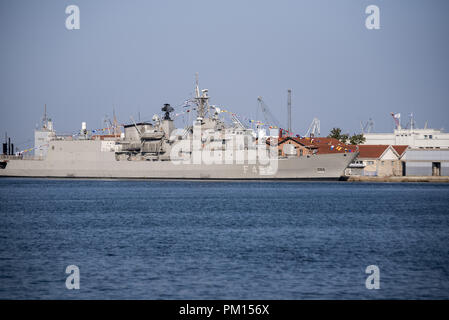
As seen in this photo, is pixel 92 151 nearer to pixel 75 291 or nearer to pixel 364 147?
pixel 364 147

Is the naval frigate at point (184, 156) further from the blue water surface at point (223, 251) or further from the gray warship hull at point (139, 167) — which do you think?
the blue water surface at point (223, 251)

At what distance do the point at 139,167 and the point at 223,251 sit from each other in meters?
55.8

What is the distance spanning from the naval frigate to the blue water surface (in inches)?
1184

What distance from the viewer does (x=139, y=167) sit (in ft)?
255

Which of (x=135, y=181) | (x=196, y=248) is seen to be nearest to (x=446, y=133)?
(x=135, y=181)

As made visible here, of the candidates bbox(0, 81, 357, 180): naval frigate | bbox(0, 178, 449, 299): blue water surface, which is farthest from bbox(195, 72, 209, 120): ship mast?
bbox(0, 178, 449, 299): blue water surface

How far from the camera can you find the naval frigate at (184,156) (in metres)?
71.8

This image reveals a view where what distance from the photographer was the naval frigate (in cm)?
7181

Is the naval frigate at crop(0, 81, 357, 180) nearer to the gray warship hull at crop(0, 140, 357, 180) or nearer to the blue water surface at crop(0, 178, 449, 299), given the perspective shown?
the gray warship hull at crop(0, 140, 357, 180)

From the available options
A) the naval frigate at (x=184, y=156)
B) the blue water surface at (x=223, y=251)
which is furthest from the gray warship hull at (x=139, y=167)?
the blue water surface at (x=223, y=251)

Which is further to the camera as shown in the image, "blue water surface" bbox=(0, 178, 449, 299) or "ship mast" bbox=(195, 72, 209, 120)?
"ship mast" bbox=(195, 72, 209, 120)

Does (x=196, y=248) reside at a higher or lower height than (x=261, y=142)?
lower
